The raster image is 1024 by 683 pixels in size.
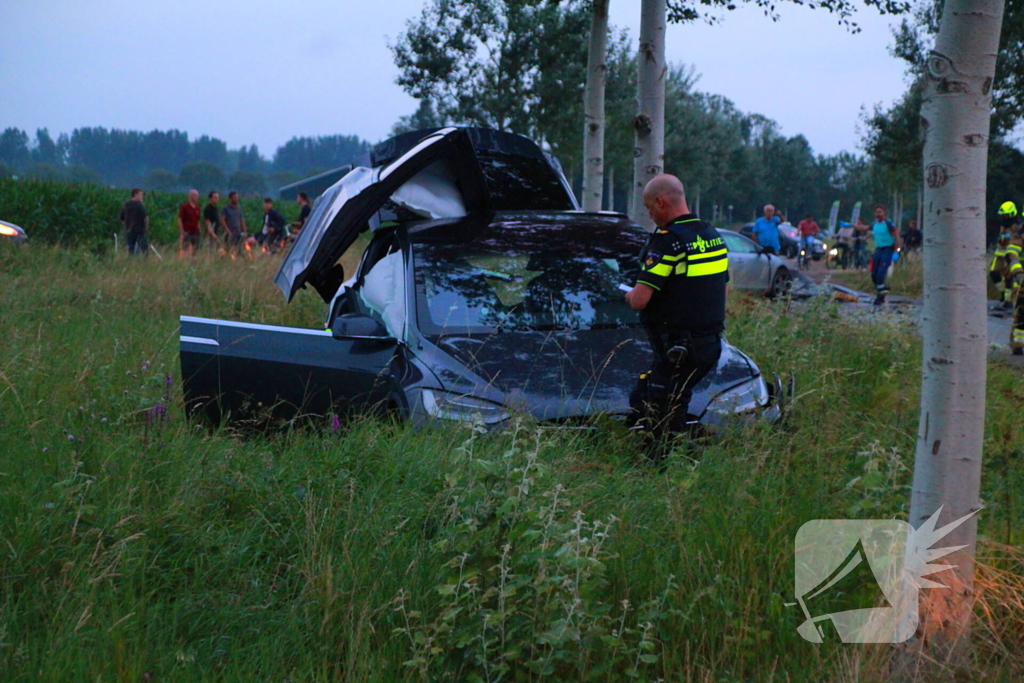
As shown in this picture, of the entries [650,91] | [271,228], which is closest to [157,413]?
[650,91]

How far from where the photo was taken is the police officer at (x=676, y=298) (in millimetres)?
4867

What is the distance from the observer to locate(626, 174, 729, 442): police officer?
→ 4.87 metres

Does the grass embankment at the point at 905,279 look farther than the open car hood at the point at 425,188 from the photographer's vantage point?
Yes

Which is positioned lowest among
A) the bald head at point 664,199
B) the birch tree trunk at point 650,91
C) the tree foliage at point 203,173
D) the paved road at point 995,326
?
the paved road at point 995,326

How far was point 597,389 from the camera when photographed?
489cm

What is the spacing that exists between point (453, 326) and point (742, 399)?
1.60 metres

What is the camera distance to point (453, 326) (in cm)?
532

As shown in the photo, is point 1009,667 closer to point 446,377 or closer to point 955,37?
point 955,37

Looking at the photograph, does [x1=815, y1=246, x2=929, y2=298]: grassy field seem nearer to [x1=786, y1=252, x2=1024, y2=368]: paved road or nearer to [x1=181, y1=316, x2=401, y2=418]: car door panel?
[x1=786, y1=252, x2=1024, y2=368]: paved road

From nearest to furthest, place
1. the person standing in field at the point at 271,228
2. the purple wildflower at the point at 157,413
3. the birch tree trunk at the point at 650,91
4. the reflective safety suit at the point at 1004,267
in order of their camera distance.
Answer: the purple wildflower at the point at 157,413 → the birch tree trunk at the point at 650,91 → the reflective safety suit at the point at 1004,267 → the person standing in field at the point at 271,228

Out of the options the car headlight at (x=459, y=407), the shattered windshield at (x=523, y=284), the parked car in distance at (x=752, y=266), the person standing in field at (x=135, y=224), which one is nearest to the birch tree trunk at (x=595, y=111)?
the shattered windshield at (x=523, y=284)

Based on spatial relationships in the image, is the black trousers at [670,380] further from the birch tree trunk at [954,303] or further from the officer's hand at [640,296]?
the birch tree trunk at [954,303]

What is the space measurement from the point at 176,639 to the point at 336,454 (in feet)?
4.67

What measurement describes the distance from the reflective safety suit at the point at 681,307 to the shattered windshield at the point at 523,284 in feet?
2.22
